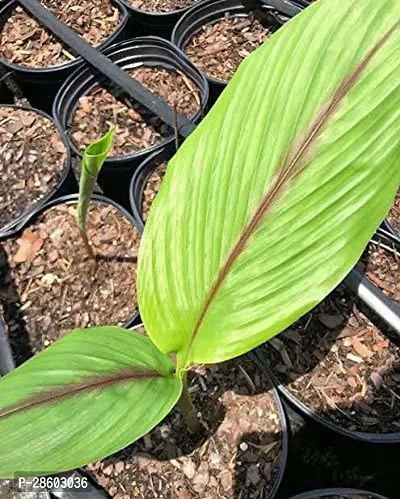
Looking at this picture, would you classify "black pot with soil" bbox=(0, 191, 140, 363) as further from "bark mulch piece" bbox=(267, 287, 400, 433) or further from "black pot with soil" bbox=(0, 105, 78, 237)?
"bark mulch piece" bbox=(267, 287, 400, 433)

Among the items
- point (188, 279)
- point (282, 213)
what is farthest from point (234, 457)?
point (282, 213)

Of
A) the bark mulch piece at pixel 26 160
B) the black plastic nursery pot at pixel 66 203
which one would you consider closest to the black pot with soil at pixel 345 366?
the black plastic nursery pot at pixel 66 203

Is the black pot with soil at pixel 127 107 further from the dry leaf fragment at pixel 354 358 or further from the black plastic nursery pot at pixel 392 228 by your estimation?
the dry leaf fragment at pixel 354 358

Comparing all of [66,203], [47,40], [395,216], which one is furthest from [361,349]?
[47,40]

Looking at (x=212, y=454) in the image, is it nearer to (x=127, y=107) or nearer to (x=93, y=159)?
(x=93, y=159)

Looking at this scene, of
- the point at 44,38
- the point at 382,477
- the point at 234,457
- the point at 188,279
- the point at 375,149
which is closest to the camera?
the point at 375,149

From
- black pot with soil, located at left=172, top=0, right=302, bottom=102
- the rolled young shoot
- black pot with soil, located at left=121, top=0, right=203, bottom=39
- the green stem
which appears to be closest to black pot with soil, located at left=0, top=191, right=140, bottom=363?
the green stem

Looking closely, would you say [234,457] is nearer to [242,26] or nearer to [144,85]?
[144,85]
